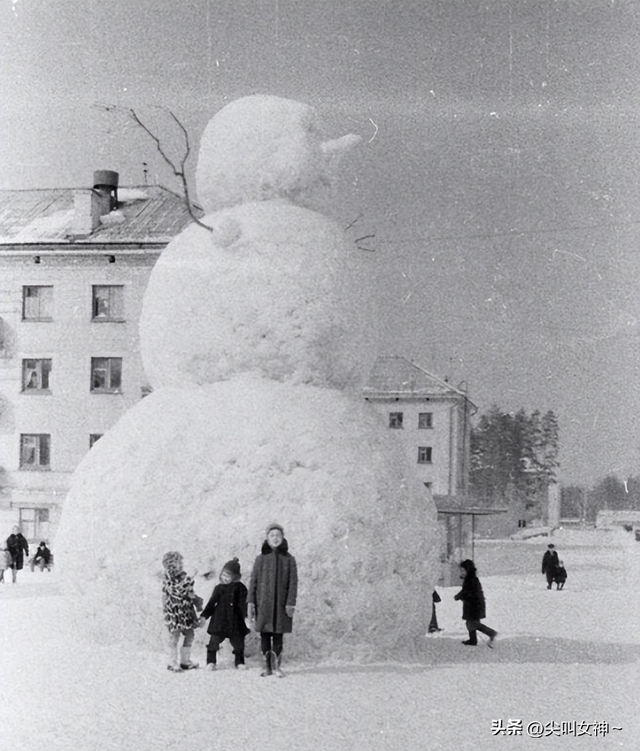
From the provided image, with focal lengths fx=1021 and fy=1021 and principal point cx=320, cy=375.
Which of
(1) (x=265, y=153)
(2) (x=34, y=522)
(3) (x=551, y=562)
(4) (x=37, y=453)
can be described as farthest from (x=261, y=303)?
(3) (x=551, y=562)

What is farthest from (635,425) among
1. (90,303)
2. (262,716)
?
(262,716)

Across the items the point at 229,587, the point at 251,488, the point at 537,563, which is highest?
the point at 251,488

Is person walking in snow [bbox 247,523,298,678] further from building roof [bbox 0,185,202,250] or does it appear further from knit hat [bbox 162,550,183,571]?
building roof [bbox 0,185,202,250]

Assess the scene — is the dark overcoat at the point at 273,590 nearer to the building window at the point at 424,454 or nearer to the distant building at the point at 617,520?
the building window at the point at 424,454

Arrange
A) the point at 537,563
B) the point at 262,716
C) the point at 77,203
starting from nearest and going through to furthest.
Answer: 1. the point at 262,716
2. the point at 77,203
3. the point at 537,563

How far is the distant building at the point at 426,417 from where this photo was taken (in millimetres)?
26734

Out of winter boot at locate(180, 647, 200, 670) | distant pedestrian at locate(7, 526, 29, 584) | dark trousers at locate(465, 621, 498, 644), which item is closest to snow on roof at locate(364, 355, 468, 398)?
distant pedestrian at locate(7, 526, 29, 584)

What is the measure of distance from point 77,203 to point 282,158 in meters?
11.2

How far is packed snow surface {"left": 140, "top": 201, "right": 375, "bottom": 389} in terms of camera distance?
9.15 metres

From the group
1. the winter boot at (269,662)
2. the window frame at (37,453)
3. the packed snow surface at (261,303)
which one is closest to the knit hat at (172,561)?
the winter boot at (269,662)

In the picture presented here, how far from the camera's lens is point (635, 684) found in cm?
843

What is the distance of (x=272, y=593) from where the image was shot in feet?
26.3

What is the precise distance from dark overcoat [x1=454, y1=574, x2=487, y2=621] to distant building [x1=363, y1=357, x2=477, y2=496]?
52.3 ft

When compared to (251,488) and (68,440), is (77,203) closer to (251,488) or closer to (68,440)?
(68,440)
